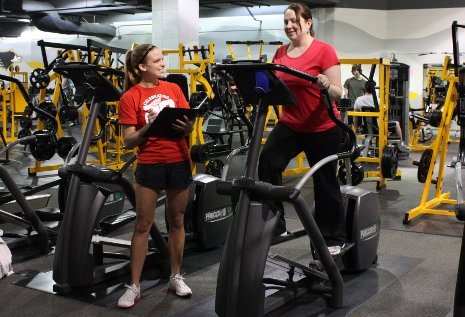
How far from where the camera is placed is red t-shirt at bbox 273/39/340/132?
3.38 metres

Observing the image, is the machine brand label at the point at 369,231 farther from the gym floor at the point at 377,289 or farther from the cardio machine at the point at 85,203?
the cardio machine at the point at 85,203

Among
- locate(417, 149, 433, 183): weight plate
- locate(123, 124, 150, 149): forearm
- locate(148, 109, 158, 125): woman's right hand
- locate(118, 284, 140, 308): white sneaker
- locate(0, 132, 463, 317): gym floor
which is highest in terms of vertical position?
locate(148, 109, 158, 125): woman's right hand

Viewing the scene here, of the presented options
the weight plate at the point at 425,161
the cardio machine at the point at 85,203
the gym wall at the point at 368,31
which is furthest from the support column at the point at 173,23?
the cardio machine at the point at 85,203

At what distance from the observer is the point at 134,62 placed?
3.35 metres

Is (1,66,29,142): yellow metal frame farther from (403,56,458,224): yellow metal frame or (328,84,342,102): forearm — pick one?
(328,84,342,102): forearm

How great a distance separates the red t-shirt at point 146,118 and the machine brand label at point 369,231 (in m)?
1.27

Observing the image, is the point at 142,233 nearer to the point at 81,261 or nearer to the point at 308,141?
the point at 81,261

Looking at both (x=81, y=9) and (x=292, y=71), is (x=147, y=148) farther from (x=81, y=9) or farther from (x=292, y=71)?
(x=81, y=9)

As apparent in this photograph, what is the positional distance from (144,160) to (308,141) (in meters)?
0.94

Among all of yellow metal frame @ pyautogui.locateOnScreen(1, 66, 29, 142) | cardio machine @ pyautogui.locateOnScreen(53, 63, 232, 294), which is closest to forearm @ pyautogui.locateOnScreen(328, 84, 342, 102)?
cardio machine @ pyautogui.locateOnScreen(53, 63, 232, 294)

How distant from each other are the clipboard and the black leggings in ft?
1.63

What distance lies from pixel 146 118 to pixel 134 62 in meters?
0.33

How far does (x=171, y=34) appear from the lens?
38.2 ft

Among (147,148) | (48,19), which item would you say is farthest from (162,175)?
(48,19)
